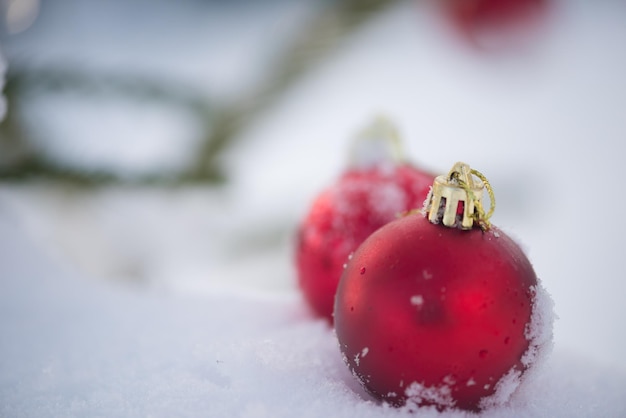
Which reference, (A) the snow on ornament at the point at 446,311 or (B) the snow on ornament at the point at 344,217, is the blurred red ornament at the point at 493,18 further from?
(A) the snow on ornament at the point at 446,311

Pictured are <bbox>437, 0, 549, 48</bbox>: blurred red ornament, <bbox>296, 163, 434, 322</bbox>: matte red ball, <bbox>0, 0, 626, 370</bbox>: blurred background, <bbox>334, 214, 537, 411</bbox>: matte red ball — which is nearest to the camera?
<bbox>334, 214, 537, 411</bbox>: matte red ball

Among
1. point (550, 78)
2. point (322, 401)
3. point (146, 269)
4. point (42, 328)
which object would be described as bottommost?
point (146, 269)

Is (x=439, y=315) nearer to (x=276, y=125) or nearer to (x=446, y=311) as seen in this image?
(x=446, y=311)

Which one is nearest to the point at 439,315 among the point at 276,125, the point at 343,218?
the point at 343,218

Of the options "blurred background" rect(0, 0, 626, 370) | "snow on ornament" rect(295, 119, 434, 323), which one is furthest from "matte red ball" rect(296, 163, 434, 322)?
"blurred background" rect(0, 0, 626, 370)

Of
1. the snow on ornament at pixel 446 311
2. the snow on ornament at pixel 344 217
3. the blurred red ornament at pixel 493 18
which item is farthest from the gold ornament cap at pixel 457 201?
the blurred red ornament at pixel 493 18

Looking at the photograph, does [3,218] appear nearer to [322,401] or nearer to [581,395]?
[322,401]

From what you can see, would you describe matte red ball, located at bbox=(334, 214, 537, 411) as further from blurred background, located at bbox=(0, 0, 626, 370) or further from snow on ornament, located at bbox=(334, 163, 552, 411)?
blurred background, located at bbox=(0, 0, 626, 370)

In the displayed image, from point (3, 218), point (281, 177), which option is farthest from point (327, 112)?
point (3, 218)
